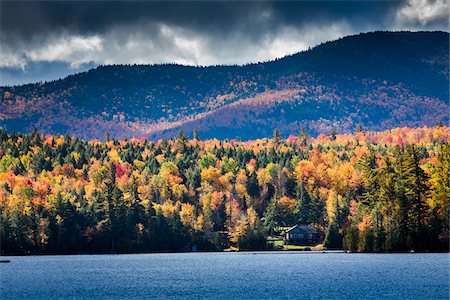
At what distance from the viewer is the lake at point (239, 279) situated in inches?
3191

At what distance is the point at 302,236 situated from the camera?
188m

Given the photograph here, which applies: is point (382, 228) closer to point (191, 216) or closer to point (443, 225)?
point (443, 225)

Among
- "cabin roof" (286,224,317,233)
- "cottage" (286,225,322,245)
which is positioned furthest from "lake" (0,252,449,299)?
"cabin roof" (286,224,317,233)

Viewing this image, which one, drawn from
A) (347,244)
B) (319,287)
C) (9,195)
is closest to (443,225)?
(347,244)

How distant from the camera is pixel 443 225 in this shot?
450 feet

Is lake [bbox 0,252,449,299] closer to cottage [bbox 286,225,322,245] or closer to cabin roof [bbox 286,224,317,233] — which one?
cottage [bbox 286,225,322,245]

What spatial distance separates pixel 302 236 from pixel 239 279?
93.1 m

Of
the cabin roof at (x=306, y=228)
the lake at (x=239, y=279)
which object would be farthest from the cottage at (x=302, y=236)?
the lake at (x=239, y=279)

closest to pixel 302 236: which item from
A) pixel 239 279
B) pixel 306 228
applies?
pixel 306 228

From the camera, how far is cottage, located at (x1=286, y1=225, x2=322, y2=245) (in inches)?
7372

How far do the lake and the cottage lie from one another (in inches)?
2226

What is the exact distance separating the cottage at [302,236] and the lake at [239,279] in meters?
56.5

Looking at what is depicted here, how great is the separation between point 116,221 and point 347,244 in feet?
148

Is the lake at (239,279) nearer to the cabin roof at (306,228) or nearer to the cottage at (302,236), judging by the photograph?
the cottage at (302,236)
